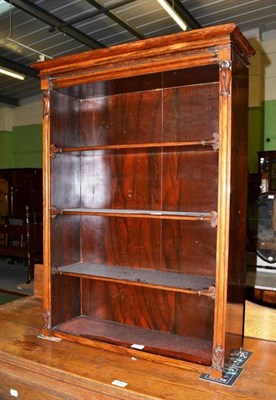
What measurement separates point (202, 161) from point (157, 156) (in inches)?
10.6

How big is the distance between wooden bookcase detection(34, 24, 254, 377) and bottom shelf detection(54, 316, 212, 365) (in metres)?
0.01

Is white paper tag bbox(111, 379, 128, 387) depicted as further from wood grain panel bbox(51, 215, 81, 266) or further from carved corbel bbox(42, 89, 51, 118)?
carved corbel bbox(42, 89, 51, 118)

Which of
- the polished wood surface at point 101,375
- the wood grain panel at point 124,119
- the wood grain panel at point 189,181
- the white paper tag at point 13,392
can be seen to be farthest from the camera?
the wood grain panel at point 124,119

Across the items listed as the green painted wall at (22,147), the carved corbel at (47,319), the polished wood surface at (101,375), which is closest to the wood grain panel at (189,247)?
the polished wood surface at (101,375)

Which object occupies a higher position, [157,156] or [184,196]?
[157,156]

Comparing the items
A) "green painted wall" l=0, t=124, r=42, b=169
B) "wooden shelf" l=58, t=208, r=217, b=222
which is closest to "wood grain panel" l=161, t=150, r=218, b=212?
"wooden shelf" l=58, t=208, r=217, b=222

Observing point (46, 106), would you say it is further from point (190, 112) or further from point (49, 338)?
point (49, 338)

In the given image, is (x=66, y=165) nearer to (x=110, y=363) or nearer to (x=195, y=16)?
(x=110, y=363)

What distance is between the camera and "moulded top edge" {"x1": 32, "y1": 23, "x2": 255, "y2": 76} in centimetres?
156

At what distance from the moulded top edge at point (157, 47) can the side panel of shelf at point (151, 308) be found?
124 centimetres

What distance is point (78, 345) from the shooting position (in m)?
1.96

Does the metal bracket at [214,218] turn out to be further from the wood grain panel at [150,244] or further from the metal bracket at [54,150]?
the metal bracket at [54,150]

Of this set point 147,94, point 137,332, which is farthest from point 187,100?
point 137,332

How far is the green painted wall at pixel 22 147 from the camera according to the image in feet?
30.8
